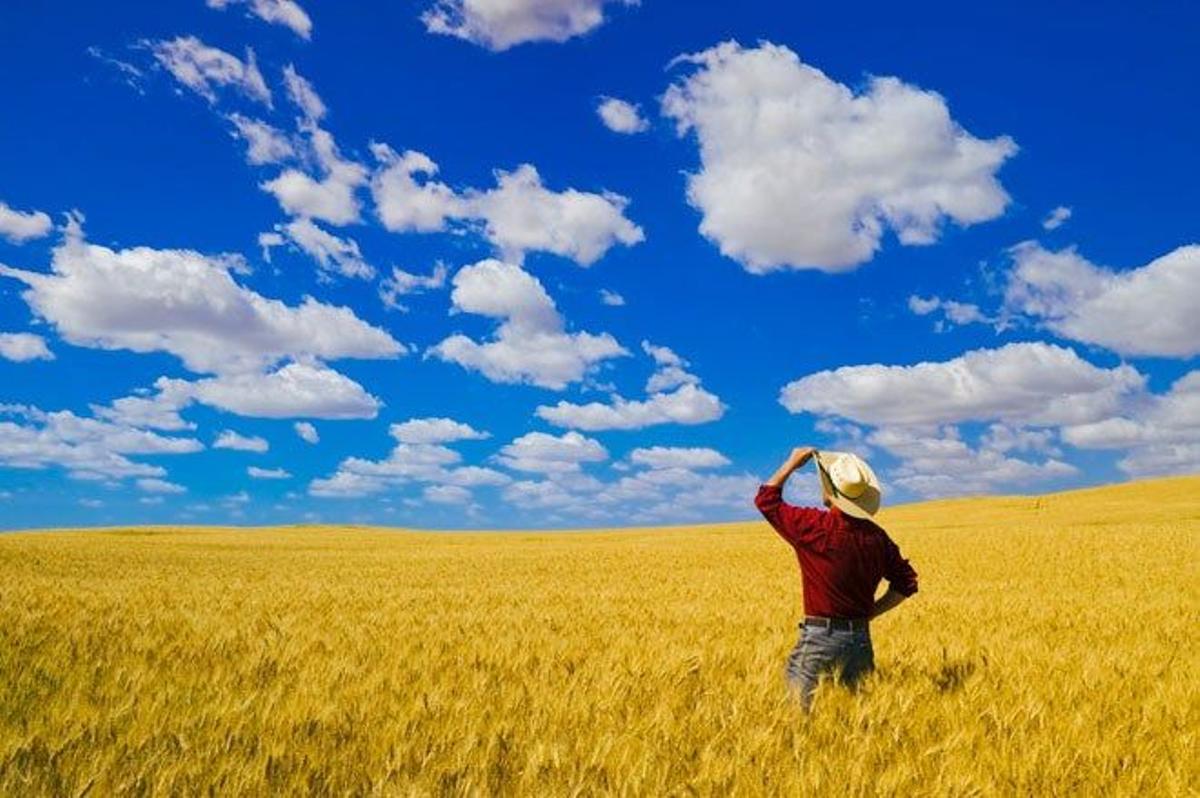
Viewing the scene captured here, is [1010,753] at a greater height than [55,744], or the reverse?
[55,744]

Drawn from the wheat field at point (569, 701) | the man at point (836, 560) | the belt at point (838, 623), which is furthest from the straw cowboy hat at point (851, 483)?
the wheat field at point (569, 701)

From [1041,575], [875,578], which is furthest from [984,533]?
[875,578]

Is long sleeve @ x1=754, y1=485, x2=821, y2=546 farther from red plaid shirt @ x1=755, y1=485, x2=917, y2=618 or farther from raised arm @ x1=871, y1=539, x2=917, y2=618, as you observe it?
raised arm @ x1=871, y1=539, x2=917, y2=618

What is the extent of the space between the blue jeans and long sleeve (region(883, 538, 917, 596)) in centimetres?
36

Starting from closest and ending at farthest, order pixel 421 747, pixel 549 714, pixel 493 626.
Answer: pixel 421 747 < pixel 549 714 < pixel 493 626

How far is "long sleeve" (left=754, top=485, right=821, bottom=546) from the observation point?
5.58 meters

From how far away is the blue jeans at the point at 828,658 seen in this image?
5.55 meters

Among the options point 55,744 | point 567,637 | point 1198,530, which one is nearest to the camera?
point 55,744

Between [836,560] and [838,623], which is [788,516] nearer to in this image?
[836,560]

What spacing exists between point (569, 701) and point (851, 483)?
2017 millimetres

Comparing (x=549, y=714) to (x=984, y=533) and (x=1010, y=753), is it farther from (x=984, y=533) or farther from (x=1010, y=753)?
(x=984, y=533)

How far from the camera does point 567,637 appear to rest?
8.53 meters

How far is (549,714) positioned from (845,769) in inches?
64.3

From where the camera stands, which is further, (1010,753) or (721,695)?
(721,695)
